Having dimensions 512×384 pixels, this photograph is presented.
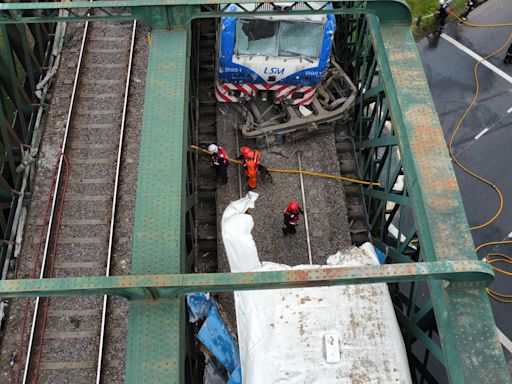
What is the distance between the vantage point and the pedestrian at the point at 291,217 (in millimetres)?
10258

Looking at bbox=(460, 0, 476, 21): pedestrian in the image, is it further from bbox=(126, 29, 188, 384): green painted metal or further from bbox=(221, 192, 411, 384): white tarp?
bbox=(221, 192, 411, 384): white tarp

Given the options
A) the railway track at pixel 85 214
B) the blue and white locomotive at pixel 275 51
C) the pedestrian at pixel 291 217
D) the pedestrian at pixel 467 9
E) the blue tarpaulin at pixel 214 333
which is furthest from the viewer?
the pedestrian at pixel 467 9

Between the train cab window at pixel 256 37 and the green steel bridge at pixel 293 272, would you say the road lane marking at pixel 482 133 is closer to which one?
the green steel bridge at pixel 293 272

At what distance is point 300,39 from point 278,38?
47 cm

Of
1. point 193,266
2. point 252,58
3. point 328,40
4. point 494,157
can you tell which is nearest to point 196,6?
point 252,58

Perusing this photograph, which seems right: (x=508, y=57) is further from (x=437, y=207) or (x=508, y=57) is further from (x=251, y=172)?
(x=437, y=207)

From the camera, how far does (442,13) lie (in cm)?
1794

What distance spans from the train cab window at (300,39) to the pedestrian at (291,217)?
330 centimetres

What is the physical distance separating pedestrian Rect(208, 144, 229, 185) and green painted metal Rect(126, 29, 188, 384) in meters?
2.03

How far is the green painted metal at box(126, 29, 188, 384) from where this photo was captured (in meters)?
6.57

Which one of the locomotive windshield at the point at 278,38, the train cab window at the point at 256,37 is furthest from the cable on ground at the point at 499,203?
the train cab window at the point at 256,37

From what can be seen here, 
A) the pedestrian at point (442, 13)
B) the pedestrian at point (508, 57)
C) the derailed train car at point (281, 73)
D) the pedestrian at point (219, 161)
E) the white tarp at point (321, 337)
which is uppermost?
the pedestrian at point (442, 13)

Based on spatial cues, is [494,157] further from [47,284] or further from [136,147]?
[47,284]

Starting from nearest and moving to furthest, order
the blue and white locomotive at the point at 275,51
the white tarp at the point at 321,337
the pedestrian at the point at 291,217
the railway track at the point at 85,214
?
the white tarp at the point at 321,337 → the railway track at the point at 85,214 → the pedestrian at the point at 291,217 → the blue and white locomotive at the point at 275,51
